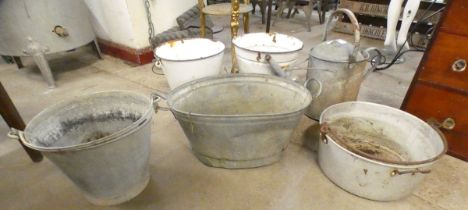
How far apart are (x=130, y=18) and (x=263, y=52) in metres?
A: 1.10

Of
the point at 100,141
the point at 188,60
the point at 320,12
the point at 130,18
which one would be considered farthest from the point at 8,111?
the point at 320,12

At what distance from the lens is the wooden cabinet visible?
3.03 ft

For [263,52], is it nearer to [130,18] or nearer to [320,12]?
[130,18]

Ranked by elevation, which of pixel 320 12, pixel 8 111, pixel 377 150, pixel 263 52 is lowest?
pixel 377 150

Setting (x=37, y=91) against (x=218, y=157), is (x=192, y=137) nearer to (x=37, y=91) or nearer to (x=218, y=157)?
(x=218, y=157)

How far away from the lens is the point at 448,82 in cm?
100

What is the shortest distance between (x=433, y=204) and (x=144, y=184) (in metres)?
1.05

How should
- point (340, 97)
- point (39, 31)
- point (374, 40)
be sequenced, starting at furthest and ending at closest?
point (374, 40), point (39, 31), point (340, 97)

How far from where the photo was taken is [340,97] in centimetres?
123

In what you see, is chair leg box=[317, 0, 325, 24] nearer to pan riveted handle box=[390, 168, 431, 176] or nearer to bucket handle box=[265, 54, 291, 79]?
bucket handle box=[265, 54, 291, 79]

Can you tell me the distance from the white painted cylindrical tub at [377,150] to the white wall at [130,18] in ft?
4.86

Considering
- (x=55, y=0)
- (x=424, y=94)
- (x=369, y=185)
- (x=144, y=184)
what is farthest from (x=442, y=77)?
(x=55, y=0)

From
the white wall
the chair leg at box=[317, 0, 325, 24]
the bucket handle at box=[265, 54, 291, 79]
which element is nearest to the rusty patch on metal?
the bucket handle at box=[265, 54, 291, 79]

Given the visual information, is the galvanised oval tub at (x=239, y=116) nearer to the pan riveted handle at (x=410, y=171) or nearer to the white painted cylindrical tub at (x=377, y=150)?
the white painted cylindrical tub at (x=377, y=150)
